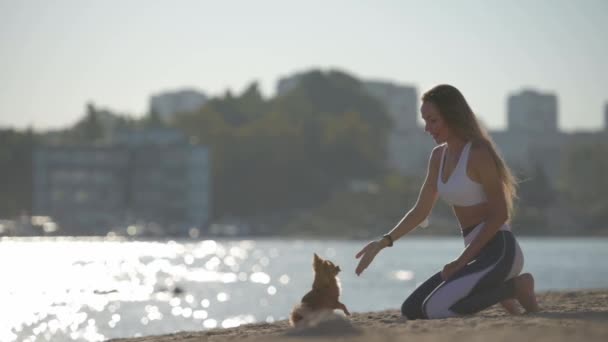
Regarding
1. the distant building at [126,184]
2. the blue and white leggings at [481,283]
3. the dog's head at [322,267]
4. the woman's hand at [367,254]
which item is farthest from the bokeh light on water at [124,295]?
the distant building at [126,184]

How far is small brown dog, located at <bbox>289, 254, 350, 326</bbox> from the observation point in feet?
28.1

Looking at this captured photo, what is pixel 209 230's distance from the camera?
131 metres

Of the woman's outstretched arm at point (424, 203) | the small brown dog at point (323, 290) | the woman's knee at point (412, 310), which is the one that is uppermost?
the woman's outstretched arm at point (424, 203)

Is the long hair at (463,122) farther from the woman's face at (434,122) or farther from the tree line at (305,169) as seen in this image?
the tree line at (305,169)

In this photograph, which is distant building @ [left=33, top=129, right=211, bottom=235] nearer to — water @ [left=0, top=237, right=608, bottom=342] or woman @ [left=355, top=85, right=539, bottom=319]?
water @ [left=0, top=237, right=608, bottom=342]

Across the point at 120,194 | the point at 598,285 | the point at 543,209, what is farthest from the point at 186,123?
the point at 598,285

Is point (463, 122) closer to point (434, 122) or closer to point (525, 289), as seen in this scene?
point (434, 122)

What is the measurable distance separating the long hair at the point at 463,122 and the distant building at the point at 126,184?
119m

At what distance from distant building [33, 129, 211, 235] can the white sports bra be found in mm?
119225

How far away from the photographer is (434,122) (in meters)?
9.34

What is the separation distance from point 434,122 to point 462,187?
0.50 meters

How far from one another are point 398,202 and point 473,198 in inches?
4773

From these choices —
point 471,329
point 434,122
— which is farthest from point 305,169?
point 471,329

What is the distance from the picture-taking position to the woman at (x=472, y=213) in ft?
30.2
